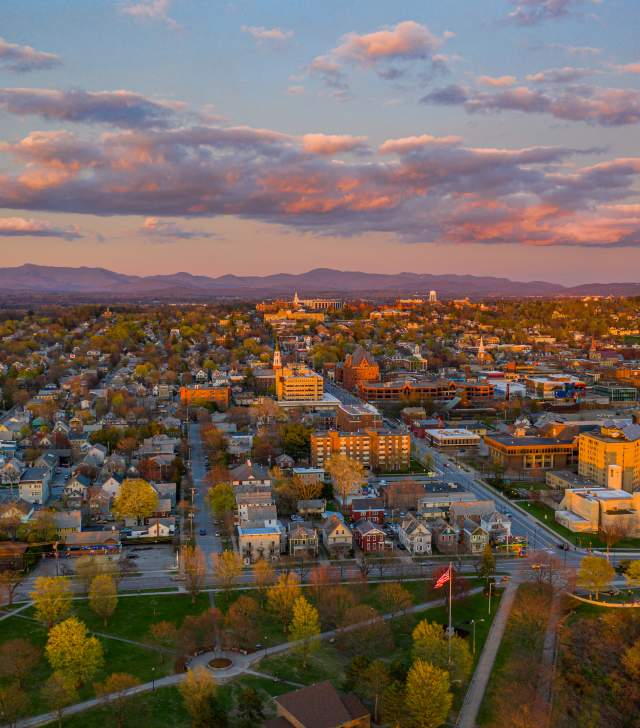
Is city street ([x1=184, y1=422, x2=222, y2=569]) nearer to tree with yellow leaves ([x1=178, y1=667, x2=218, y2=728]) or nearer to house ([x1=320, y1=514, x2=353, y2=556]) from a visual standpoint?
house ([x1=320, y1=514, x2=353, y2=556])

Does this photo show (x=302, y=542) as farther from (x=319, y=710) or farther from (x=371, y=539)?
(x=319, y=710)


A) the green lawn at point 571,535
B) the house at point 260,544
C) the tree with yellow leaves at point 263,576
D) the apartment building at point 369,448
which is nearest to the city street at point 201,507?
the house at point 260,544

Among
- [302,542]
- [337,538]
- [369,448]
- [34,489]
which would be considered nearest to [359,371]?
[369,448]

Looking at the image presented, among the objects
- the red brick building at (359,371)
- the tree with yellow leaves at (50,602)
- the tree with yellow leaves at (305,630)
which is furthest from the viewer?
the red brick building at (359,371)

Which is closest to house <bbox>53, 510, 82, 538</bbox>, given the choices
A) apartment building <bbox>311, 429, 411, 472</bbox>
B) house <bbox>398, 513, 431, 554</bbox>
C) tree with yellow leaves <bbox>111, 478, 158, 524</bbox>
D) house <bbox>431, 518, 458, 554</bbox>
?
tree with yellow leaves <bbox>111, 478, 158, 524</bbox>

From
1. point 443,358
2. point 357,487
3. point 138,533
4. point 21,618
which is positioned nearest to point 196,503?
point 138,533

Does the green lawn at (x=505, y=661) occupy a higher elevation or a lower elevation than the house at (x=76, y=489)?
lower

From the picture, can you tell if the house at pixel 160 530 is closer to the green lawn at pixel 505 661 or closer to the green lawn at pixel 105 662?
the green lawn at pixel 105 662
